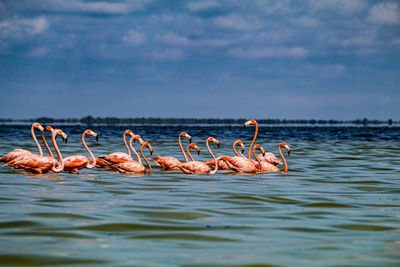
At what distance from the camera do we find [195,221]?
9.19m

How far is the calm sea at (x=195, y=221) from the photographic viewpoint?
6.80 m

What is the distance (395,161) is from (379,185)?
379 inches

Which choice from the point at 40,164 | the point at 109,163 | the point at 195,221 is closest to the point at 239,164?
the point at 109,163

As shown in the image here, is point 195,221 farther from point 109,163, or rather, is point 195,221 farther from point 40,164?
point 109,163

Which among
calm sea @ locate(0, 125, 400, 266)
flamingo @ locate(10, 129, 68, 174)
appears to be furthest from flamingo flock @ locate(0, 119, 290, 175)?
calm sea @ locate(0, 125, 400, 266)

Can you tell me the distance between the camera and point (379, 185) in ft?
49.8

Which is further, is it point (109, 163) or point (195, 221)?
point (109, 163)

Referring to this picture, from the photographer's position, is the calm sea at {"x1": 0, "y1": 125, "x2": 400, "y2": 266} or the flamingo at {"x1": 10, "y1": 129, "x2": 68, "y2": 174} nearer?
the calm sea at {"x1": 0, "y1": 125, "x2": 400, "y2": 266}

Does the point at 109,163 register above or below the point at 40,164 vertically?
below

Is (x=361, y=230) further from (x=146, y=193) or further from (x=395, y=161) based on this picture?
(x=395, y=161)

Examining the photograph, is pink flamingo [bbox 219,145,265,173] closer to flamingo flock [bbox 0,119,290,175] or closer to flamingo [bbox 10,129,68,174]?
flamingo flock [bbox 0,119,290,175]

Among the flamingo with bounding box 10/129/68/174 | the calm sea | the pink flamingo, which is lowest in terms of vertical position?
the calm sea

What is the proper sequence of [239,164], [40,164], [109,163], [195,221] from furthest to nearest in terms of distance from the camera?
[239,164] → [109,163] → [40,164] → [195,221]

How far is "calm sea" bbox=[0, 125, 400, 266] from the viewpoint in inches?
268
